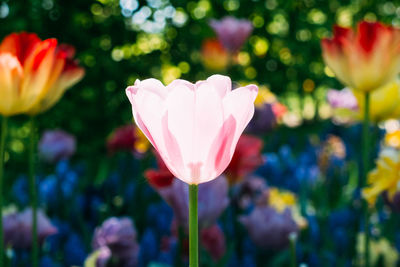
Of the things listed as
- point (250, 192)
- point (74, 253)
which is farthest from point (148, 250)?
point (250, 192)

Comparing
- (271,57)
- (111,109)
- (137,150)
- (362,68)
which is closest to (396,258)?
(362,68)

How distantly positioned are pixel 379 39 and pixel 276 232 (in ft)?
1.18

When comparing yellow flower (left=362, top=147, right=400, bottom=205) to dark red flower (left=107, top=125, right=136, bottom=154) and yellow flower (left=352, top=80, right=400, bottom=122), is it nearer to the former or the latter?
yellow flower (left=352, top=80, right=400, bottom=122)

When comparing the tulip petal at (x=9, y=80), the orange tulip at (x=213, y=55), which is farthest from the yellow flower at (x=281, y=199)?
the orange tulip at (x=213, y=55)

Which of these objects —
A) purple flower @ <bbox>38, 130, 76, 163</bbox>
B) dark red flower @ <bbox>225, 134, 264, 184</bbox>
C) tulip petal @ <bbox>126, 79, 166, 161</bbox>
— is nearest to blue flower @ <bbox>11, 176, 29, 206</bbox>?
purple flower @ <bbox>38, 130, 76, 163</bbox>

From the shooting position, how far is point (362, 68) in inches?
30.9

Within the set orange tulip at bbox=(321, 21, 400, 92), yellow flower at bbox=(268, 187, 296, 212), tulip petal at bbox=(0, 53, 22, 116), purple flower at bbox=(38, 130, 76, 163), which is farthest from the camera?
purple flower at bbox=(38, 130, 76, 163)

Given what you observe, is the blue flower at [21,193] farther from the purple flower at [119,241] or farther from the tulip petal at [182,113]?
the tulip petal at [182,113]

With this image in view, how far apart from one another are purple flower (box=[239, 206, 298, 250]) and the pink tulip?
19.6 inches

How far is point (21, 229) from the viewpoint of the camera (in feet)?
2.99

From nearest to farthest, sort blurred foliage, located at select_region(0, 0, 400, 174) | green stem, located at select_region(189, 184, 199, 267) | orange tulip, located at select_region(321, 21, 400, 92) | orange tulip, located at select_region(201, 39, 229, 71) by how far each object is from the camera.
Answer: green stem, located at select_region(189, 184, 199, 267) → orange tulip, located at select_region(321, 21, 400, 92) → blurred foliage, located at select_region(0, 0, 400, 174) → orange tulip, located at select_region(201, 39, 229, 71)

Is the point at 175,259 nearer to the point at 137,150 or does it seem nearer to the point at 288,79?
the point at 137,150

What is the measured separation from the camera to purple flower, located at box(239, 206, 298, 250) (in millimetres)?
939

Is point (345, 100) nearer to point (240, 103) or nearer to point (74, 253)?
point (74, 253)
